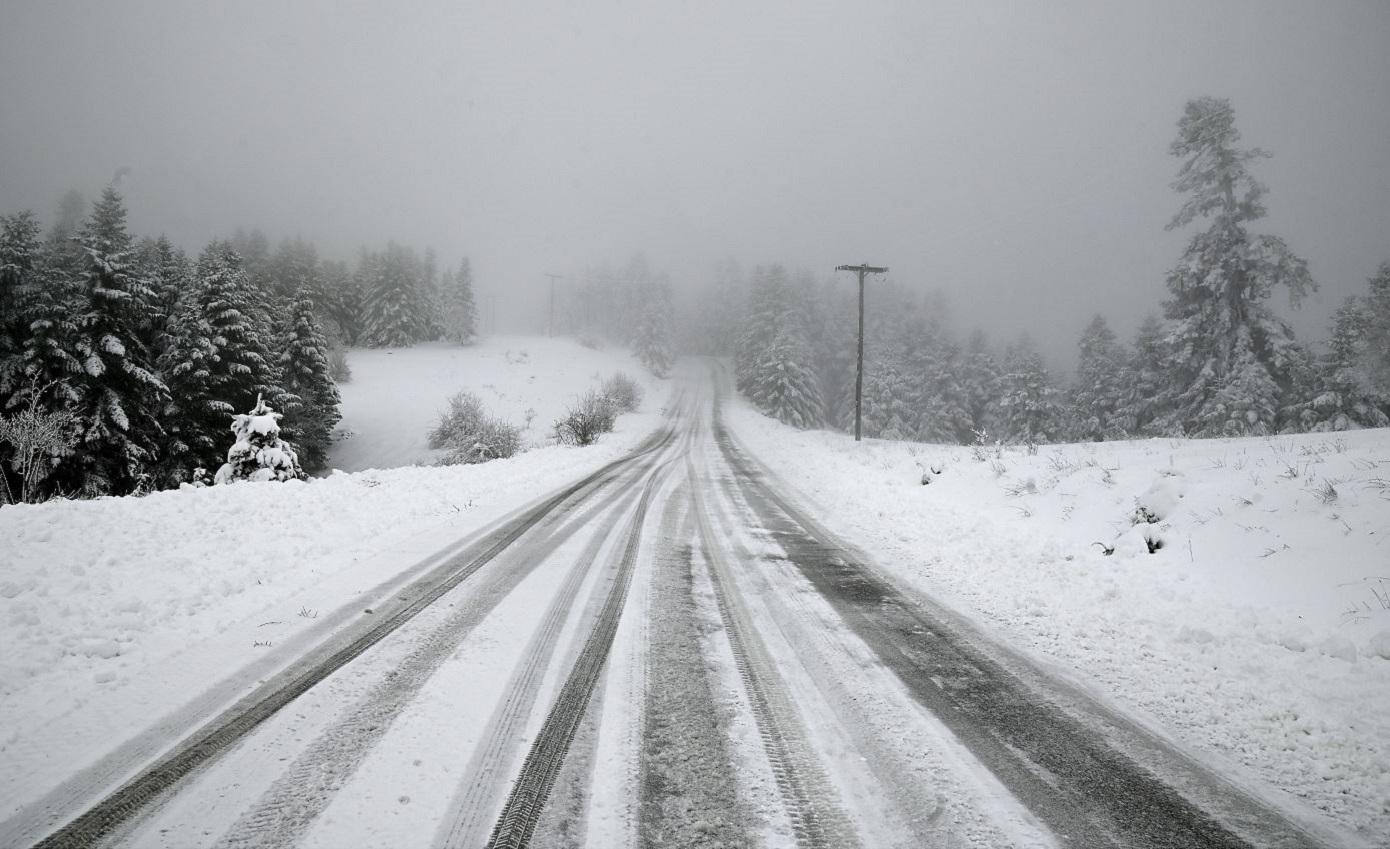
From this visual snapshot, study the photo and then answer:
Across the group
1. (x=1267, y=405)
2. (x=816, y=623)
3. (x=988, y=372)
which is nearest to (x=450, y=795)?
(x=816, y=623)

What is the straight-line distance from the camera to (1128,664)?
417 cm

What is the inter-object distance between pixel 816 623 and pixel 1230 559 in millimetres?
4308

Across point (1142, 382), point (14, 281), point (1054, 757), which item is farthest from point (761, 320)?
point (1054, 757)

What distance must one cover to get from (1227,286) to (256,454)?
1193 inches

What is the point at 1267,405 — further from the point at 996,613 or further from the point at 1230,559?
the point at 996,613

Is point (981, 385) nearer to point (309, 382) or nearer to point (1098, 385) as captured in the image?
point (1098, 385)

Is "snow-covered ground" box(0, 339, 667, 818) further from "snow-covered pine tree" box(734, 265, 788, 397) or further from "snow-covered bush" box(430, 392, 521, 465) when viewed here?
"snow-covered pine tree" box(734, 265, 788, 397)

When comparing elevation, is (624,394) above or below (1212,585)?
above

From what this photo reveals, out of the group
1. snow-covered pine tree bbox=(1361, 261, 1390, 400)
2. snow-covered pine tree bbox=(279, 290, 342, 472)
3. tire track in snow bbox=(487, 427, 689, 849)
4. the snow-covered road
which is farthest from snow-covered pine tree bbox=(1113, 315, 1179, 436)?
snow-covered pine tree bbox=(279, 290, 342, 472)

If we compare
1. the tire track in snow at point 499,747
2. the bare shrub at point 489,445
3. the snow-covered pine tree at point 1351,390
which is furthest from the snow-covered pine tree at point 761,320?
the tire track in snow at point 499,747

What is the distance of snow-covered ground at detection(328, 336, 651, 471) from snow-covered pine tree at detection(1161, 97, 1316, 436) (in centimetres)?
2943

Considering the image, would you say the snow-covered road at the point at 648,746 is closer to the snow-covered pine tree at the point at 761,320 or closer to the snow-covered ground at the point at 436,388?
the snow-covered ground at the point at 436,388

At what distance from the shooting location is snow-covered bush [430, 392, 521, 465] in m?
24.0

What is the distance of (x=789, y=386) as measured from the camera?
44.0 meters
